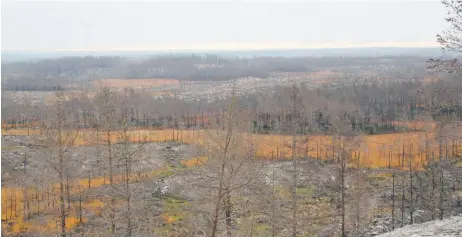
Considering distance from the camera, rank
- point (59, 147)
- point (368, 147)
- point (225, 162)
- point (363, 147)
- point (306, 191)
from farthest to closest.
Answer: point (368, 147)
point (363, 147)
point (306, 191)
point (59, 147)
point (225, 162)

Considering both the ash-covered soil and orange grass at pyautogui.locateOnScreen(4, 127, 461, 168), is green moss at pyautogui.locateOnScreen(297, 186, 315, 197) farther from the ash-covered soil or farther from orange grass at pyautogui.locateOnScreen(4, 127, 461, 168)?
the ash-covered soil

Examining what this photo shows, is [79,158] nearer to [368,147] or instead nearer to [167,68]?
[368,147]

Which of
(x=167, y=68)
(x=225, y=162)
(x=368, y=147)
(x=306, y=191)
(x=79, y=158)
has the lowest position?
(x=306, y=191)

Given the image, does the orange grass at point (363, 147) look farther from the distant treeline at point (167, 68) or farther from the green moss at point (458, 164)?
the distant treeline at point (167, 68)

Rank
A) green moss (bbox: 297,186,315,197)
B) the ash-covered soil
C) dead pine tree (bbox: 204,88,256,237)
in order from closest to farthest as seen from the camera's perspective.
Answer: dead pine tree (bbox: 204,88,256,237) < green moss (bbox: 297,186,315,197) < the ash-covered soil

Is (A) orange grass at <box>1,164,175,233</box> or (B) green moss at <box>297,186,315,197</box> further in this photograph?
(B) green moss at <box>297,186,315,197</box>

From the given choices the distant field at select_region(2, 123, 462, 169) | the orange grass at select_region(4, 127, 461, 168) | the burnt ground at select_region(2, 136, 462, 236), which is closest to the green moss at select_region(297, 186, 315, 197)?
the burnt ground at select_region(2, 136, 462, 236)

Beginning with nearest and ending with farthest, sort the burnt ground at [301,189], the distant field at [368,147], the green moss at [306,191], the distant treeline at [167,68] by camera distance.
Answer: the burnt ground at [301,189] < the green moss at [306,191] < the distant field at [368,147] < the distant treeline at [167,68]

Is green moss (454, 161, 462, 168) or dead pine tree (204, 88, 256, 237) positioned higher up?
dead pine tree (204, 88, 256, 237)

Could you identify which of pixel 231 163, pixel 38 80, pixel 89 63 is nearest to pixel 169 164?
pixel 231 163

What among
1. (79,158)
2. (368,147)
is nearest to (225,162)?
(79,158)

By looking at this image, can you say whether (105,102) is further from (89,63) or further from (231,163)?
(89,63)

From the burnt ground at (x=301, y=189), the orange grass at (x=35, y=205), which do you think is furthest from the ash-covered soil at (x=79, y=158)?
the orange grass at (x=35, y=205)
